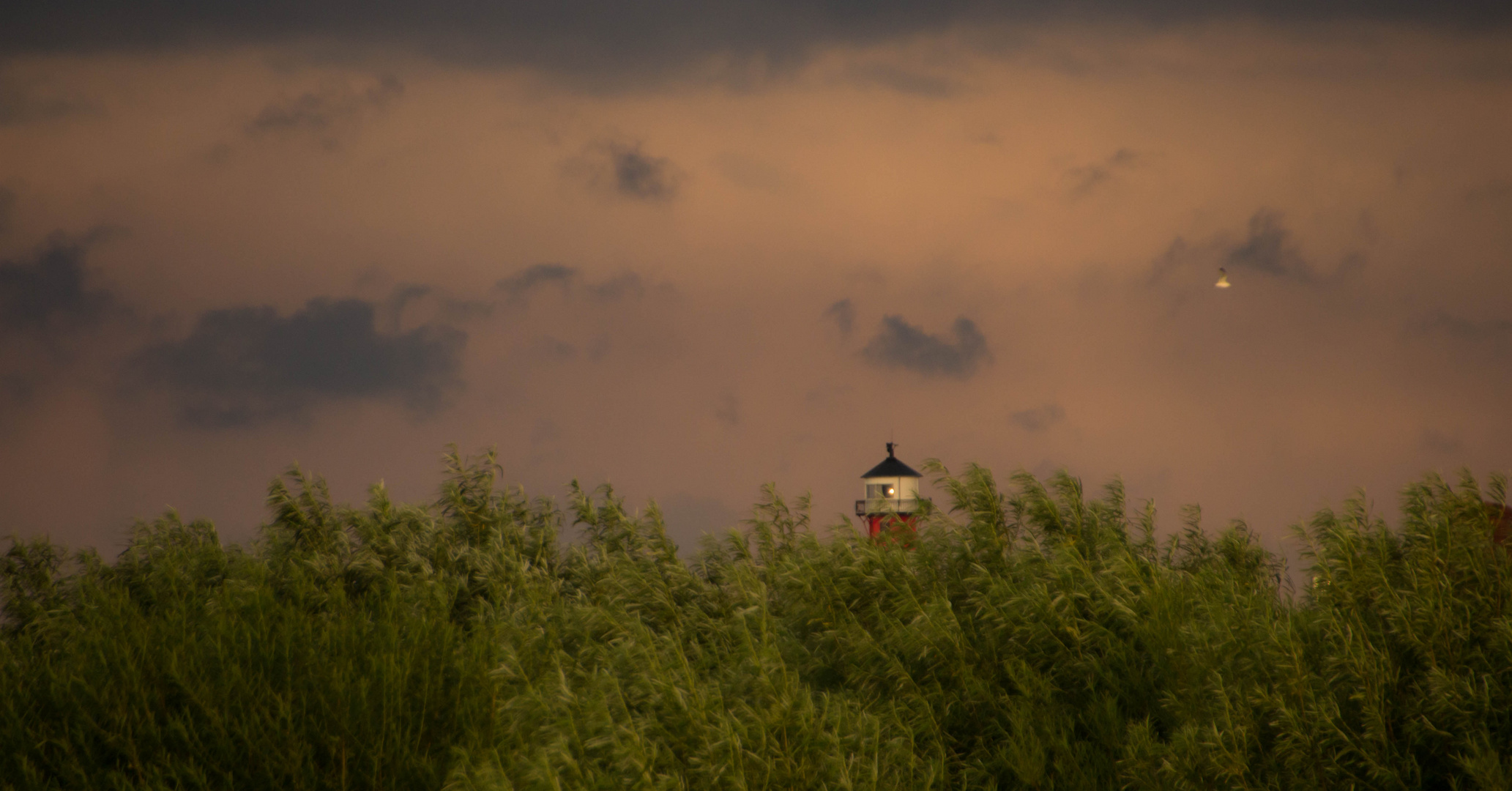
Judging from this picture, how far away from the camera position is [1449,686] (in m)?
13.4

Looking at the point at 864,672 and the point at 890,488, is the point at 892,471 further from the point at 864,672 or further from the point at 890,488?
the point at 864,672

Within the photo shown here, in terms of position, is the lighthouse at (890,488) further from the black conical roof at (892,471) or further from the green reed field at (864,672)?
the green reed field at (864,672)

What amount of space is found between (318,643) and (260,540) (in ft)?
28.6

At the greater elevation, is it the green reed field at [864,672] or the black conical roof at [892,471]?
the black conical roof at [892,471]

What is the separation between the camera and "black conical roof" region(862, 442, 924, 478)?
Answer: 38406mm

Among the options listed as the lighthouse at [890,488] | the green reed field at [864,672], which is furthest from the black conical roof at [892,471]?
the green reed field at [864,672]

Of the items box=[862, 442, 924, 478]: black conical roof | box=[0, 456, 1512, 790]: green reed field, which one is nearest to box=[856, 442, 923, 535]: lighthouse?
box=[862, 442, 924, 478]: black conical roof

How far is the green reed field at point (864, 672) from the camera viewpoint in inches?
531

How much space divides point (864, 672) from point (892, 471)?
2086 centimetres

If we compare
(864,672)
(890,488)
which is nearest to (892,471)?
(890,488)

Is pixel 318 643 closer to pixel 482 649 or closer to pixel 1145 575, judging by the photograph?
pixel 482 649

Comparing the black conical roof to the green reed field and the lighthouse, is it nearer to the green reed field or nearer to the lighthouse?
the lighthouse

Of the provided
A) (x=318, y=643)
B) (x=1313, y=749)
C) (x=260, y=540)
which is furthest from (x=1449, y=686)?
(x=260, y=540)

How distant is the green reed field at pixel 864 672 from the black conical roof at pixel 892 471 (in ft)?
55.9
